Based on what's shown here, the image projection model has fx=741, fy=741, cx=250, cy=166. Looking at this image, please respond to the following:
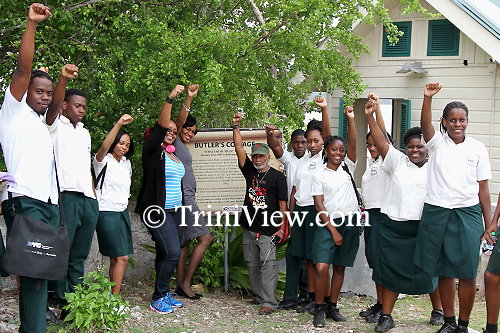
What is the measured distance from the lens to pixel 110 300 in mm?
6055

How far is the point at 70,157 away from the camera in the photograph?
6.34m

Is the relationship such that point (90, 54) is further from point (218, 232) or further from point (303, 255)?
point (303, 255)

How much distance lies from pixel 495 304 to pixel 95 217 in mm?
3521

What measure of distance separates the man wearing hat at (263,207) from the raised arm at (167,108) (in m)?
0.87

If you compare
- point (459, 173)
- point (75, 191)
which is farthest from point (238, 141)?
point (459, 173)

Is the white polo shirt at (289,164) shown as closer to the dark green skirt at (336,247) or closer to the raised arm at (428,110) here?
the dark green skirt at (336,247)

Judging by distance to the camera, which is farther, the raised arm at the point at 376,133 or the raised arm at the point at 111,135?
the raised arm at the point at 111,135

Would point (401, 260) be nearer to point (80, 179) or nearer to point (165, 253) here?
point (165, 253)

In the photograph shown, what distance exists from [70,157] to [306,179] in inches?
101

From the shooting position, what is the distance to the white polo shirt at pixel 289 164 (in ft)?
27.1

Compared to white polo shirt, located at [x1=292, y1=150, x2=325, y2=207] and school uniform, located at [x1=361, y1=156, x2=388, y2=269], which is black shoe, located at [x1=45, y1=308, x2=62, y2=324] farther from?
school uniform, located at [x1=361, y1=156, x2=388, y2=269]

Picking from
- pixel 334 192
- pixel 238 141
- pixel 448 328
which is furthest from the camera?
pixel 238 141

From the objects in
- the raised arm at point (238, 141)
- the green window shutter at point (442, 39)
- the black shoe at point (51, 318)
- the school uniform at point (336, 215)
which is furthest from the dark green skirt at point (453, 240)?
the green window shutter at point (442, 39)

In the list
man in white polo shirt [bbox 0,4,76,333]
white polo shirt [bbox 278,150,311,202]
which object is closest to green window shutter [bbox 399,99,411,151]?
white polo shirt [bbox 278,150,311,202]
